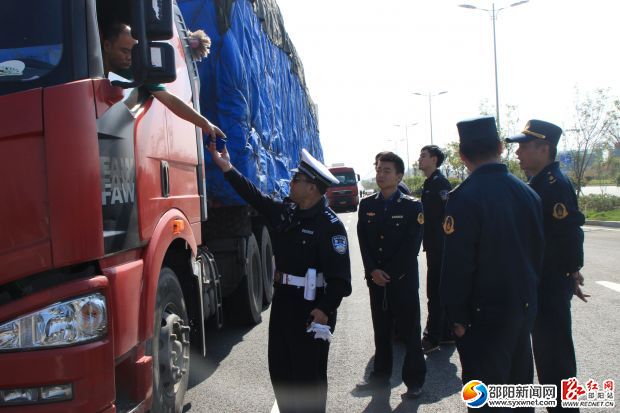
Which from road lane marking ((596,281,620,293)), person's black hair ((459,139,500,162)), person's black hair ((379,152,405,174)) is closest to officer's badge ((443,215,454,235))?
person's black hair ((459,139,500,162))

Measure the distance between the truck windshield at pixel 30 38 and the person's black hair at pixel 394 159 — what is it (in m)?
2.90

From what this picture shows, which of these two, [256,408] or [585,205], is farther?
[585,205]

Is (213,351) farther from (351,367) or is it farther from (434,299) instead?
(434,299)

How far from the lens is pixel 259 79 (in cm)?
709

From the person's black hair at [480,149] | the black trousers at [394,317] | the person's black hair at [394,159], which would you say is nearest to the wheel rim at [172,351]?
the black trousers at [394,317]

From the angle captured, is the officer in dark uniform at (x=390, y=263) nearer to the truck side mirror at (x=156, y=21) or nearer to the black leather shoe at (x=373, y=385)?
the black leather shoe at (x=373, y=385)

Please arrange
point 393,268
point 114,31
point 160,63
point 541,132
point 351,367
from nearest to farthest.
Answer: point 160,63
point 114,31
point 541,132
point 393,268
point 351,367

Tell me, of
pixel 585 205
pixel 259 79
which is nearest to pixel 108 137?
pixel 259 79

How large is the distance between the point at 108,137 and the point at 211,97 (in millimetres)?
3085

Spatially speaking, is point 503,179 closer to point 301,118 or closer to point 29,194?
point 29,194

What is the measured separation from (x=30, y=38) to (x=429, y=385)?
3.83m

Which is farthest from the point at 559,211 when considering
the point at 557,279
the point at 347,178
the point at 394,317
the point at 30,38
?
the point at 347,178

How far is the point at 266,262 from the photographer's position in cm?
767

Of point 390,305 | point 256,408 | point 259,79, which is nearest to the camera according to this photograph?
point 256,408
